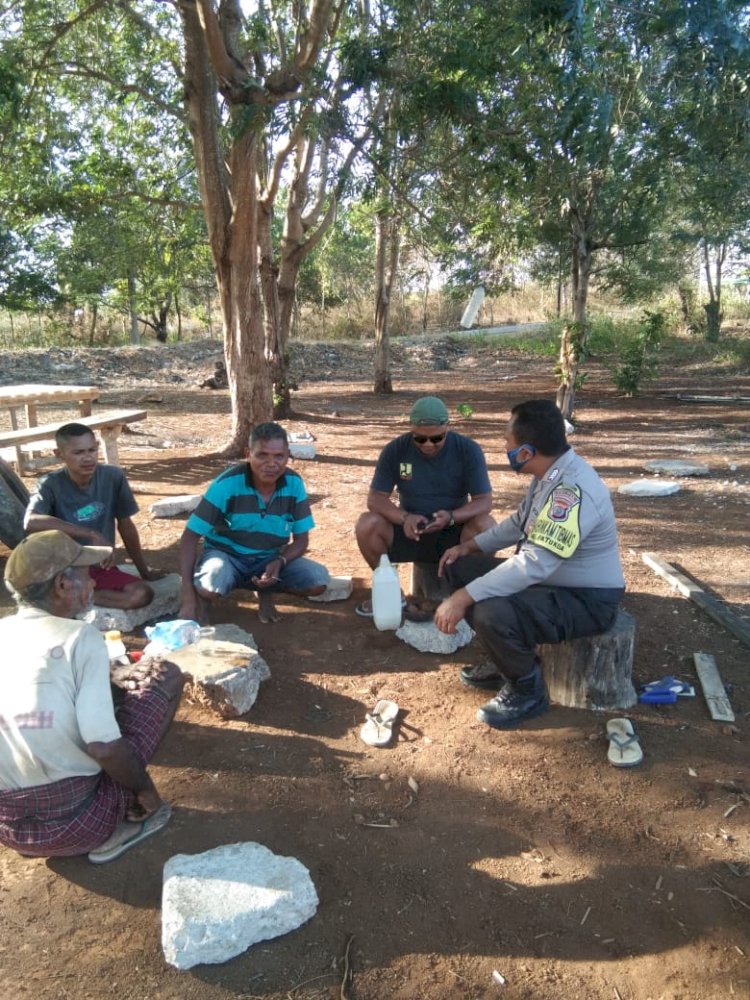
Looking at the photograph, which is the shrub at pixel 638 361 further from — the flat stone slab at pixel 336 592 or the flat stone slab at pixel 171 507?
the flat stone slab at pixel 336 592

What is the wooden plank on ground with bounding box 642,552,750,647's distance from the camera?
3.91 meters

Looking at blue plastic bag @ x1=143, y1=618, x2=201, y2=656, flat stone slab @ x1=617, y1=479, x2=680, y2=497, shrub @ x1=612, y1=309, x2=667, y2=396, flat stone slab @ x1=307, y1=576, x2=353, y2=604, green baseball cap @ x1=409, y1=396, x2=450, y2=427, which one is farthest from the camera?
shrub @ x1=612, y1=309, x2=667, y2=396

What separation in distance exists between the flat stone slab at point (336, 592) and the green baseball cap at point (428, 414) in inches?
45.3

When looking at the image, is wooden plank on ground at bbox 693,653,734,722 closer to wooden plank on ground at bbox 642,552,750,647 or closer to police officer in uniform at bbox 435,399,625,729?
wooden plank on ground at bbox 642,552,750,647

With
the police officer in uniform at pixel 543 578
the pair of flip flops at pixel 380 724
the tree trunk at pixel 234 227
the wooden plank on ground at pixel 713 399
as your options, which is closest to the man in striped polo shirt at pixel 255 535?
the pair of flip flops at pixel 380 724

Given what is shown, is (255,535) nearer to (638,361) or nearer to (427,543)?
(427,543)

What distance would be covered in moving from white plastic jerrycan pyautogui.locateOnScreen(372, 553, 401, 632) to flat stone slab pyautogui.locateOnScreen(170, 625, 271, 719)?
74 cm

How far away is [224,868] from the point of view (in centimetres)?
222

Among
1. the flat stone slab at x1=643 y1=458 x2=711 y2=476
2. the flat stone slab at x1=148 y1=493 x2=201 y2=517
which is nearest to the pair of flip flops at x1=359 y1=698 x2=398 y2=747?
the flat stone slab at x1=148 y1=493 x2=201 y2=517

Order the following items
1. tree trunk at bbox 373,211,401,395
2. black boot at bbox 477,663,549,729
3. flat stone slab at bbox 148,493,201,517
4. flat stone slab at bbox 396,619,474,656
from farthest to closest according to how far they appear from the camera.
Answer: tree trunk at bbox 373,211,401,395 → flat stone slab at bbox 148,493,201,517 → flat stone slab at bbox 396,619,474,656 → black boot at bbox 477,663,549,729

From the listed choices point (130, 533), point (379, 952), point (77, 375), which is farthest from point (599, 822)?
point (77, 375)

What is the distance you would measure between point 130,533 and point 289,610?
1.05 meters

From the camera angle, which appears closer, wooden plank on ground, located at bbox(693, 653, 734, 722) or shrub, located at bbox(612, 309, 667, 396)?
wooden plank on ground, located at bbox(693, 653, 734, 722)

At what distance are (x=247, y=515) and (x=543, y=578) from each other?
1790 millimetres
